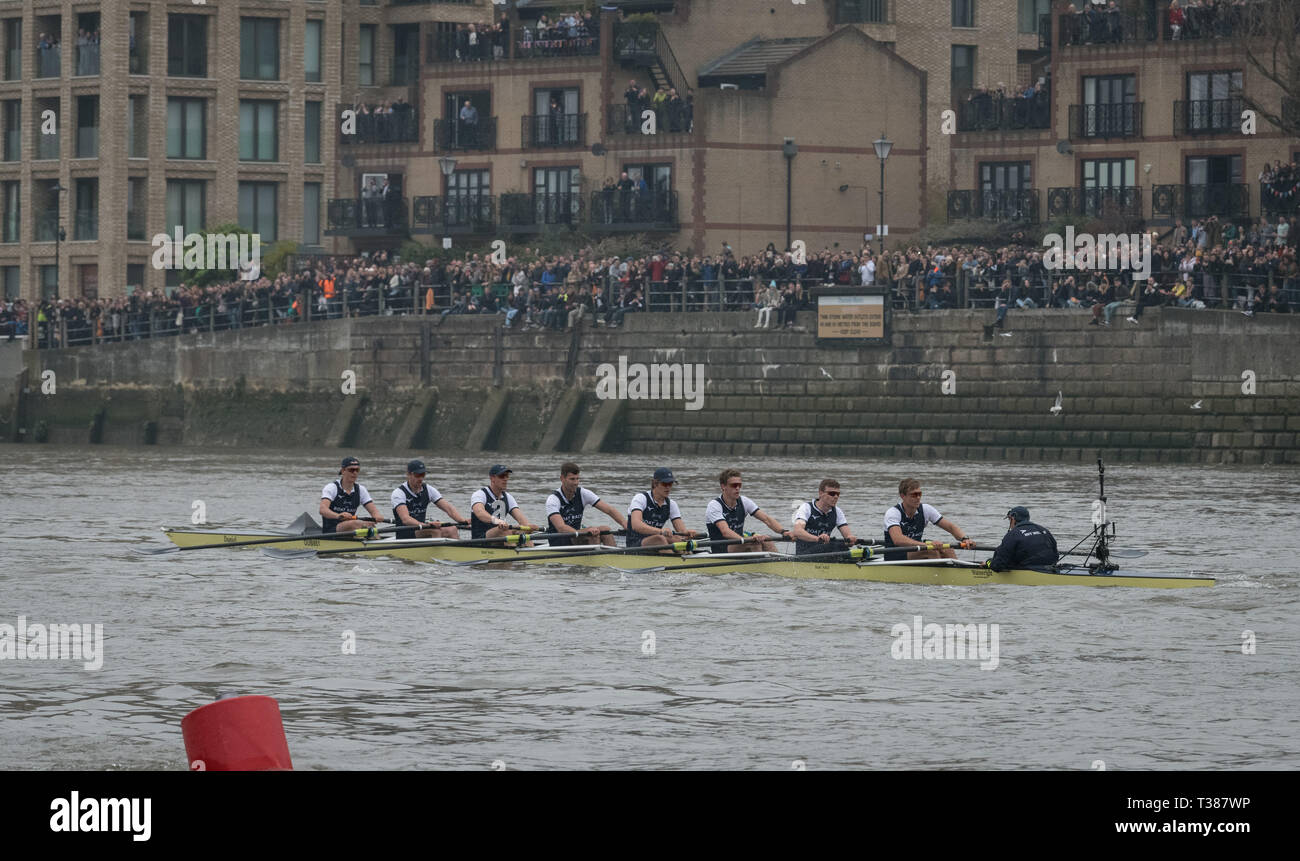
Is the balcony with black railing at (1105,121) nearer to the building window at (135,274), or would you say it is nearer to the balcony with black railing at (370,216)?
the balcony with black railing at (370,216)

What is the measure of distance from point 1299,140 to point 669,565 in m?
38.0

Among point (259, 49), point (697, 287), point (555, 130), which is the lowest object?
point (697, 287)

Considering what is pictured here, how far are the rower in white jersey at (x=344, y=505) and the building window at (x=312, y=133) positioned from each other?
50.6 metres

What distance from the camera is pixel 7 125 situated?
3068 inches

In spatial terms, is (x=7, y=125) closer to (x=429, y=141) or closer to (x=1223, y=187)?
(x=429, y=141)

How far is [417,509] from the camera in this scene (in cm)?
3006

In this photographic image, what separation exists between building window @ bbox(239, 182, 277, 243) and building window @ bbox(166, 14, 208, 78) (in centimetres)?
411

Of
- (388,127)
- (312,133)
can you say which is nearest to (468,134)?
(388,127)

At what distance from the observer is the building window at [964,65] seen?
7200 cm

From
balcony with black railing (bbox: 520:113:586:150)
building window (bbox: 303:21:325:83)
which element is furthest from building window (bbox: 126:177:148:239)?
balcony with black railing (bbox: 520:113:586:150)

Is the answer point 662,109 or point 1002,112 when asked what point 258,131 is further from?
point 1002,112

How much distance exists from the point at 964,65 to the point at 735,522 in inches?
1848

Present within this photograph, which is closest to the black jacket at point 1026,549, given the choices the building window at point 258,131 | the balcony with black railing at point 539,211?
the balcony with black railing at point 539,211
